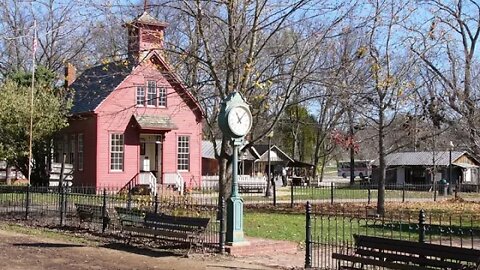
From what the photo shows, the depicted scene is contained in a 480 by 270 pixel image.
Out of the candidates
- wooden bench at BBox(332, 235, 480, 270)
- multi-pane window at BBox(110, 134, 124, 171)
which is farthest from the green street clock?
multi-pane window at BBox(110, 134, 124, 171)

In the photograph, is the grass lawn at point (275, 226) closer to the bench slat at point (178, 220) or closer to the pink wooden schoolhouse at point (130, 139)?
the bench slat at point (178, 220)

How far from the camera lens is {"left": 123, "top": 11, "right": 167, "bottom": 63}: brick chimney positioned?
17375mm

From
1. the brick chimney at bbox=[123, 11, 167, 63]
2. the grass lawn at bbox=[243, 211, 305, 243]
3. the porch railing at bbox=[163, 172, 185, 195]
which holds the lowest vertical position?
the grass lawn at bbox=[243, 211, 305, 243]

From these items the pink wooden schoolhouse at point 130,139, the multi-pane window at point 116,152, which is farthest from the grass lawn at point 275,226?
the multi-pane window at point 116,152

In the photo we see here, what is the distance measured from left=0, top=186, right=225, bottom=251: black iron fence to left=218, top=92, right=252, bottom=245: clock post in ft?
0.83

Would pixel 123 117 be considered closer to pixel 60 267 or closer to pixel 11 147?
pixel 11 147

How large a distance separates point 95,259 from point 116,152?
2575 centimetres

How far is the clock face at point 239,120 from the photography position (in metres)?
14.6

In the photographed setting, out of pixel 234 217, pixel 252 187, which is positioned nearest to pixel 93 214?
pixel 234 217

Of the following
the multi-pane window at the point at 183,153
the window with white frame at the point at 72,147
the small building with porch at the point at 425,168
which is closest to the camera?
the window with white frame at the point at 72,147

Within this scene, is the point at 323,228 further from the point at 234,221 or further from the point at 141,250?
the point at 141,250

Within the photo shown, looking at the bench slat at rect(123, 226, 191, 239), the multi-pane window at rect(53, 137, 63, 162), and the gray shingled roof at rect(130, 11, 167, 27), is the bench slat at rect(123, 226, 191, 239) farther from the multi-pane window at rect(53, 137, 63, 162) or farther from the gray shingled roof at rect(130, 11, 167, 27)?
the multi-pane window at rect(53, 137, 63, 162)

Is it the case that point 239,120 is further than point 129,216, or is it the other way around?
point 129,216

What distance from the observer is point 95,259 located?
44.0 feet
